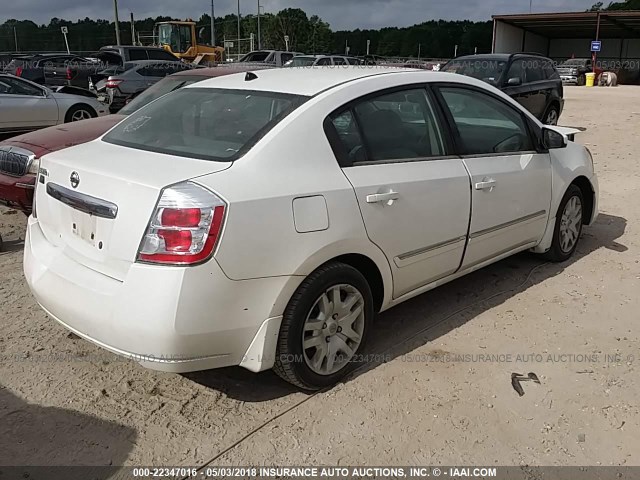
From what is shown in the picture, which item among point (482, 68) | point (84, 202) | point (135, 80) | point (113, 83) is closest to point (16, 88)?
point (113, 83)

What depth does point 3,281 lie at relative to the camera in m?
4.74

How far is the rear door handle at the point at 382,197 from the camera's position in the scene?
3.29m

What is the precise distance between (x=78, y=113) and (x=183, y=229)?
401 inches

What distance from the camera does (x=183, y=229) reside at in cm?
267

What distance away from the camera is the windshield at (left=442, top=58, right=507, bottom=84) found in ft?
37.3

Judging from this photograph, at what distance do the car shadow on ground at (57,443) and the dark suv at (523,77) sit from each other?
385 inches

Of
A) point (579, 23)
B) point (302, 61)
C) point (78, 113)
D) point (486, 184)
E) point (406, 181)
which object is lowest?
point (78, 113)

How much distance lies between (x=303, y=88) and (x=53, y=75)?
21063 mm

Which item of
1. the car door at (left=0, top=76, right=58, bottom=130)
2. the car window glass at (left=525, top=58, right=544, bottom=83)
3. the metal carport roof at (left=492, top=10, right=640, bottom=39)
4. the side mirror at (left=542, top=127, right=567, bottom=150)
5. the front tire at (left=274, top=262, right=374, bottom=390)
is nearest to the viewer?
the front tire at (left=274, top=262, right=374, bottom=390)

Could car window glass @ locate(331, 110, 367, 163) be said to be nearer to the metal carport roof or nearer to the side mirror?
the side mirror

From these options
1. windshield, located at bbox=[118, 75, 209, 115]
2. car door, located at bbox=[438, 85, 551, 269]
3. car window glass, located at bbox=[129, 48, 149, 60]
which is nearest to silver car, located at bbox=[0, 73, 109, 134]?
windshield, located at bbox=[118, 75, 209, 115]

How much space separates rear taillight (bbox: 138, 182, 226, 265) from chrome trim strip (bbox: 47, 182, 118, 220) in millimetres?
258

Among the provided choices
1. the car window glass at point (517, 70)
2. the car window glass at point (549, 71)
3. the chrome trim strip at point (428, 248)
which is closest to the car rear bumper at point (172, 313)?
the chrome trim strip at point (428, 248)

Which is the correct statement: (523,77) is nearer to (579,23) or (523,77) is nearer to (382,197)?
(382,197)
